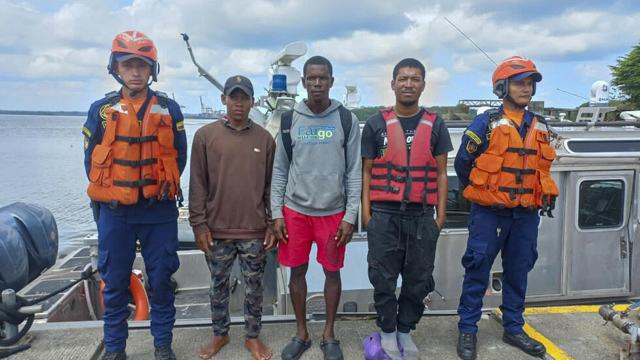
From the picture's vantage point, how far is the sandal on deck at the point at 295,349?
294 centimetres

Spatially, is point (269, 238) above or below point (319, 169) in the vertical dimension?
below

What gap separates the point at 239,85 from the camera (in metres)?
2.93

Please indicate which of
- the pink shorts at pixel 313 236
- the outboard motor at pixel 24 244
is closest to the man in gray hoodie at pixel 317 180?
the pink shorts at pixel 313 236

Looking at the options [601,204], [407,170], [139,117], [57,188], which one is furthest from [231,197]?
[57,188]

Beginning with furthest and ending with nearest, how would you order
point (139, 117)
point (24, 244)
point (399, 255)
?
1. point (24, 244)
2. point (399, 255)
3. point (139, 117)

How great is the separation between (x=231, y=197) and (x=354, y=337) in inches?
Result: 56.5

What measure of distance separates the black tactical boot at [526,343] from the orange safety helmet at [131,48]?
3.19 meters

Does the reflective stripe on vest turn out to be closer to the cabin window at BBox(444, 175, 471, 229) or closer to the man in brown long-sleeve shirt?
the man in brown long-sleeve shirt

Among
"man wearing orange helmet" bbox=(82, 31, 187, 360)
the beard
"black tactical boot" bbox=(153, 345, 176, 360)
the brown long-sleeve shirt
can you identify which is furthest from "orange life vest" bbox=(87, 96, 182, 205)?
the beard

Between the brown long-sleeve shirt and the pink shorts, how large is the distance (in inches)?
8.7

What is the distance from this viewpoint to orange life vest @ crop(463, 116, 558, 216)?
9.77 ft

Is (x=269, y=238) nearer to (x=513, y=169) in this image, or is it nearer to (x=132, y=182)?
(x=132, y=182)

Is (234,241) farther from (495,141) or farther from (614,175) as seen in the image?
(614,175)

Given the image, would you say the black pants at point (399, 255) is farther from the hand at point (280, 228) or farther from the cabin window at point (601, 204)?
the cabin window at point (601, 204)
